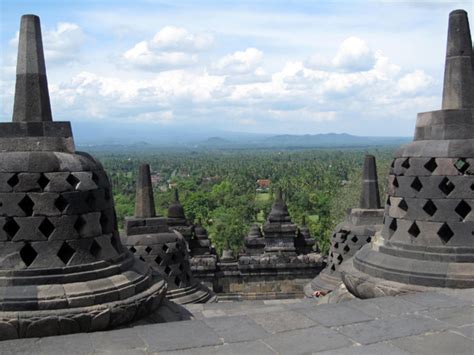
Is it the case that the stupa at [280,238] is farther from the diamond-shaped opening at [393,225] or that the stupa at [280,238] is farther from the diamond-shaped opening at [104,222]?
the diamond-shaped opening at [104,222]

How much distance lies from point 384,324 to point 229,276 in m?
9.53

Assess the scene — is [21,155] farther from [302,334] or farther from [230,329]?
[302,334]

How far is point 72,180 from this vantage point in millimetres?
3816

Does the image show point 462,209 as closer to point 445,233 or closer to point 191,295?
point 445,233

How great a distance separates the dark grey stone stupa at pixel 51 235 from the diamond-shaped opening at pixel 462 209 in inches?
101

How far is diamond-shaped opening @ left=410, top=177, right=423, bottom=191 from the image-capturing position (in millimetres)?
4645

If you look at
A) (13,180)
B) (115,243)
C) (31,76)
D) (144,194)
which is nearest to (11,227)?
(13,180)

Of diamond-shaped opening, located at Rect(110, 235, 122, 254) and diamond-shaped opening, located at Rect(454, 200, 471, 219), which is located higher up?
diamond-shaped opening, located at Rect(454, 200, 471, 219)

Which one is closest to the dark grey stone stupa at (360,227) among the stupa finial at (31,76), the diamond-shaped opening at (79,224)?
the diamond-shaped opening at (79,224)

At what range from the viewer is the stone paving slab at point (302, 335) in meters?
2.93

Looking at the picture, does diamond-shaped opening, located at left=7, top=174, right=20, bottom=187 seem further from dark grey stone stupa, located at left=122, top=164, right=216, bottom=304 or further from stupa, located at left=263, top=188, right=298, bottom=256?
stupa, located at left=263, top=188, right=298, bottom=256

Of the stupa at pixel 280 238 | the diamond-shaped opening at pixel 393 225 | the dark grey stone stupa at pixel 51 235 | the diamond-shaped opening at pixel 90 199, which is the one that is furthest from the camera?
the stupa at pixel 280 238

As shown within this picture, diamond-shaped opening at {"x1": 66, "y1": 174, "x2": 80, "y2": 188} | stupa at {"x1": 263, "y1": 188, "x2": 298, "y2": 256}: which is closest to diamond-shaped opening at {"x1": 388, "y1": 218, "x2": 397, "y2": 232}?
diamond-shaped opening at {"x1": 66, "y1": 174, "x2": 80, "y2": 188}

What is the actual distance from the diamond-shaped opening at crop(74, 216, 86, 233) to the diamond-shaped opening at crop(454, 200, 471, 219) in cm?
303
